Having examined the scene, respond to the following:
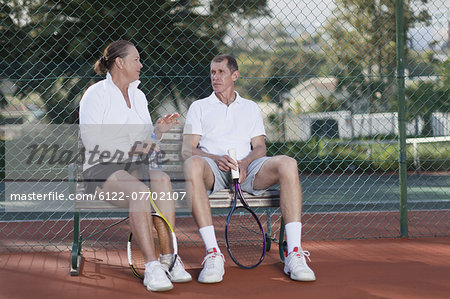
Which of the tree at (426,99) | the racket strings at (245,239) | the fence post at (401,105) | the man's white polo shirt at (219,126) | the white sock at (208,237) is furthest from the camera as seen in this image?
the tree at (426,99)

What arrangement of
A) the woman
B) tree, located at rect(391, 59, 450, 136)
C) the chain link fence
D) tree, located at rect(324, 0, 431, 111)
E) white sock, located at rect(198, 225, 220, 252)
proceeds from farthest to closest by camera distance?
1. tree, located at rect(391, 59, 450, 136)
2. tree, located at rect(324, 0, 431, 111)
3. the chain link fence
4. white sock, located at rect(198, 225, 220, 252)
5. the woman

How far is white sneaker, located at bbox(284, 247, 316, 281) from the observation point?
3166 mm

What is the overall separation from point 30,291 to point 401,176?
9.13ft

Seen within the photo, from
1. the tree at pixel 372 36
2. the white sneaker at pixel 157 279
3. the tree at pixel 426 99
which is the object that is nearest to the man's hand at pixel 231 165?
the white sneaker at pixel 157 279

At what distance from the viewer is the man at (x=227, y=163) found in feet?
10.7

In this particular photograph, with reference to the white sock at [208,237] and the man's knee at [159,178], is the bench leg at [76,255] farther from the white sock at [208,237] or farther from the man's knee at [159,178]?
the white sock at [208,237]

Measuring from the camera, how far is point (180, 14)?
1227 cm

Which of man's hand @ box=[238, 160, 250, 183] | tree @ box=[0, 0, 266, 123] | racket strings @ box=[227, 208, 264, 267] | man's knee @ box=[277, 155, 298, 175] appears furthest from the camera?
tree @ box=[0, 0, 266, 123]

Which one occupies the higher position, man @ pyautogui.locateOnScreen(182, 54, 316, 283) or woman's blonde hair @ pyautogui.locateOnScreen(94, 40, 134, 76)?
woman's blonde hair @ pyautogui.locateOnScreen(94, 40, 134, 76)

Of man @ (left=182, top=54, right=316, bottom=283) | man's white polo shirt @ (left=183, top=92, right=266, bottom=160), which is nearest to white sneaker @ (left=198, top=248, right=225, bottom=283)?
man @ (left=182, top=54, right=316, bottom=283)

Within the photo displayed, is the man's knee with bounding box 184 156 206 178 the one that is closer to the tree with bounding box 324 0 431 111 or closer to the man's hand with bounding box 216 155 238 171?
the man's hand with bounding box 216 155 238 171

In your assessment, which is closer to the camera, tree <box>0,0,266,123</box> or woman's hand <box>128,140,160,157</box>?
woman's hand <box>128,140,160,157</box>

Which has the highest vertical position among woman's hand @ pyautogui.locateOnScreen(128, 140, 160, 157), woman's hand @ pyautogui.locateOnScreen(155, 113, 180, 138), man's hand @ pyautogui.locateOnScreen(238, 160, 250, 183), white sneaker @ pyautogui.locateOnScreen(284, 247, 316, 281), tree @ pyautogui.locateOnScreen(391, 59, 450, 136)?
tree @ pyautogui.locateOnScreen(391, 59, 450, 136)

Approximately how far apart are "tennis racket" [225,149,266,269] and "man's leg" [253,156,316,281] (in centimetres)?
18
